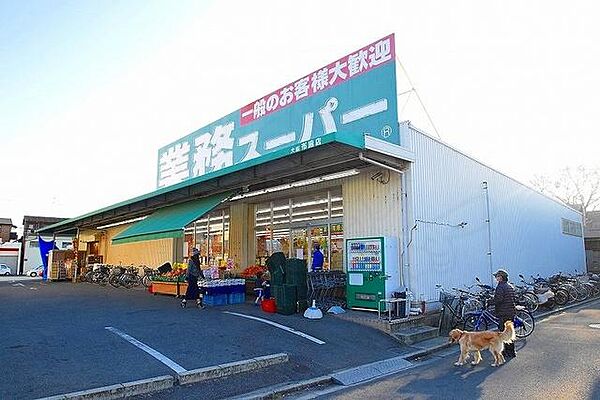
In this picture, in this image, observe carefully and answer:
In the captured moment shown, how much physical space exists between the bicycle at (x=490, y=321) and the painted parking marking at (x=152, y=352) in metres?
6.59

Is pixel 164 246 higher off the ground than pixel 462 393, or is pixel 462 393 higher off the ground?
pixel 164 246

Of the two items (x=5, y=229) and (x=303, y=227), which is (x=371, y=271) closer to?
(x=303, y=227)

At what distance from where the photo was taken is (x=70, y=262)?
25344 millimetres

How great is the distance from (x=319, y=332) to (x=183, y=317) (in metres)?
3.39

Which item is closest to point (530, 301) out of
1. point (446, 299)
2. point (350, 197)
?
point (446, 299)

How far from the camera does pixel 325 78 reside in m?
13.8

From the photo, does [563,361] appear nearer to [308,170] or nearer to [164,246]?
[308,170]

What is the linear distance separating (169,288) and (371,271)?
317 inches

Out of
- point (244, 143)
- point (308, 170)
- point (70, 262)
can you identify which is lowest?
point (70, 262)

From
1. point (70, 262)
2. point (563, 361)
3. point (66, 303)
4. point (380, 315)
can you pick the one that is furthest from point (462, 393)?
point (70, 262)

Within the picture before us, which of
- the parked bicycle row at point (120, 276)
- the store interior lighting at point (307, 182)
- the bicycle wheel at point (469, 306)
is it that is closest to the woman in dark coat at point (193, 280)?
the store interior lighting at point (307, 182)

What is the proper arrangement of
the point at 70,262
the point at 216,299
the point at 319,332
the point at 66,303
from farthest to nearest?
the point at 70,262 < the point at 66,303 < the point at 216,299 < the point at 319,332

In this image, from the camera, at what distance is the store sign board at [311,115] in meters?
11.5

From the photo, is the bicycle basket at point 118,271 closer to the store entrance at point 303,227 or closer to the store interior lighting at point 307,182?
the store entrance at point 303,227
